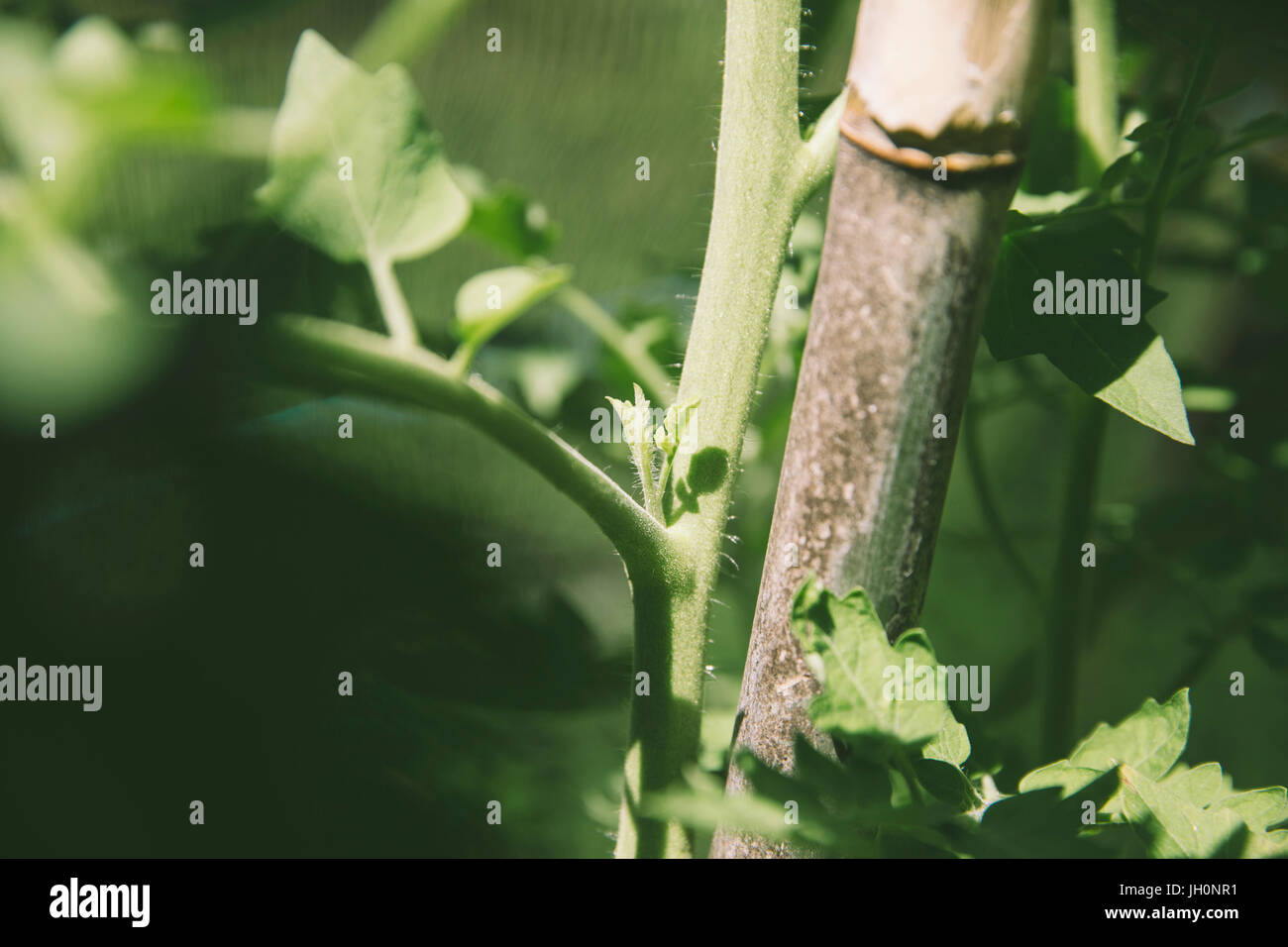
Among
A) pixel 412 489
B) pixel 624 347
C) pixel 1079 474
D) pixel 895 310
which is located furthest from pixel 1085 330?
pixel 412 489

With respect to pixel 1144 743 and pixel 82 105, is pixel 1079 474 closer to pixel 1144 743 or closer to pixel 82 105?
pixel 1144 743

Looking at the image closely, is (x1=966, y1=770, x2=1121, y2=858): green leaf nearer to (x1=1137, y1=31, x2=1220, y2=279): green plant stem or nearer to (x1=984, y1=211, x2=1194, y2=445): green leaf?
(x1=984, y1=211, x2=1194, y2=445): green leaf

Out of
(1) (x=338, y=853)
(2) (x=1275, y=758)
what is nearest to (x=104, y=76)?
(1) (x=338, y=853)

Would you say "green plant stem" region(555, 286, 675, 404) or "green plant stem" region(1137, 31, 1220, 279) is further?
"green plant stem" region(555, 286, 675, 404)

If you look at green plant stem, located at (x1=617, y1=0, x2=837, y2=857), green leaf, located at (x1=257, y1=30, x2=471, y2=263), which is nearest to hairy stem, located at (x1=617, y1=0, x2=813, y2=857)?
green plant stem, located at (x1=617, y1=0, x2=837, y2=857)

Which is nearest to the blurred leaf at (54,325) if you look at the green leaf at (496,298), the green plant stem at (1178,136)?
the green leaf at (496,298)
